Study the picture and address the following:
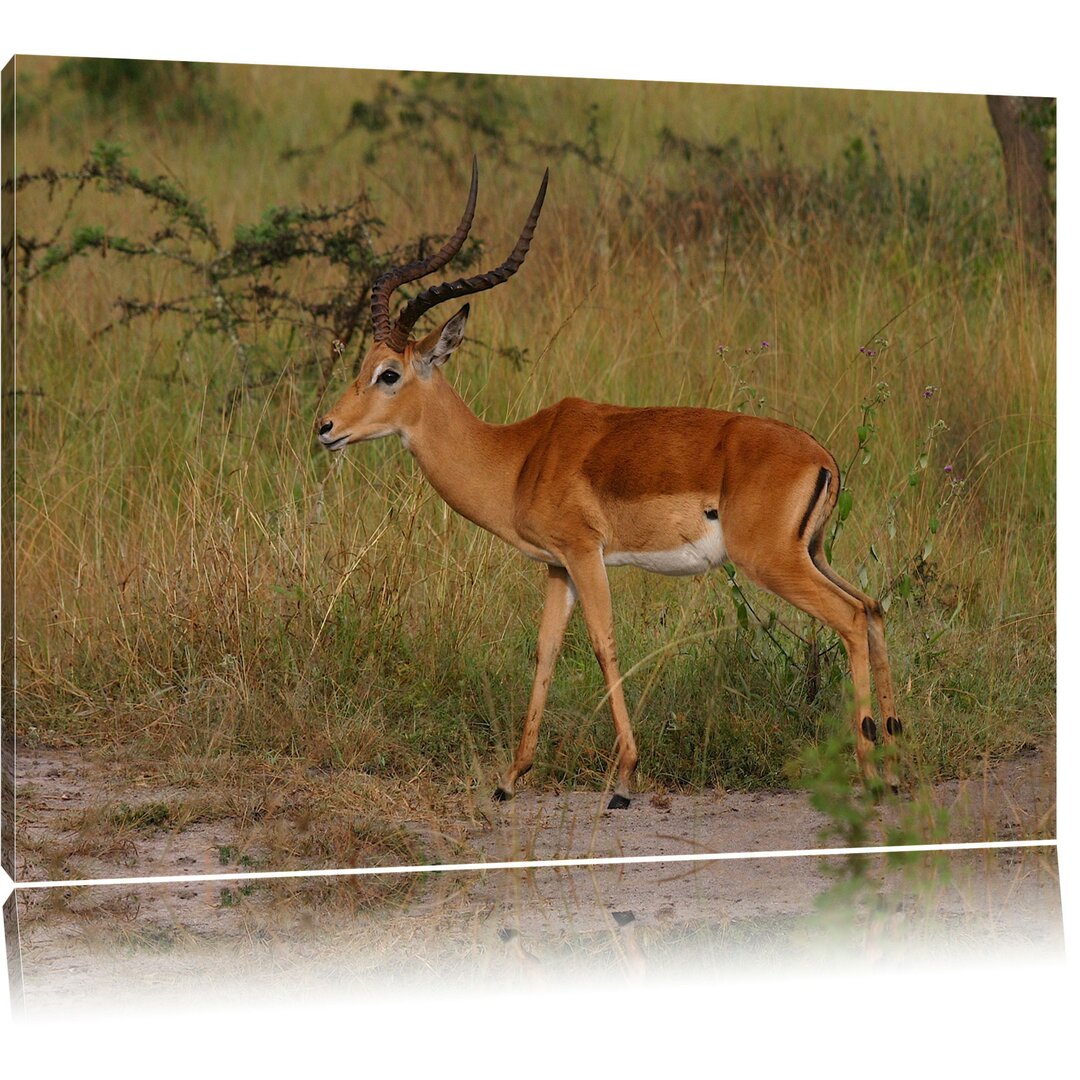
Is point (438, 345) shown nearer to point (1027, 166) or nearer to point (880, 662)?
point (880, 662)

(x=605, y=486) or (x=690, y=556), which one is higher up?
(x=605, y=486)

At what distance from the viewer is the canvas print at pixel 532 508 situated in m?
5.47

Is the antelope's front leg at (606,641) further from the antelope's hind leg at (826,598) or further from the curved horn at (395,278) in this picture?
the curved horn at (395,278)

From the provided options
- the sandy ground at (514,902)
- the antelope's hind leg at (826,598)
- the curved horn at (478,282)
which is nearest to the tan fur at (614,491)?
the antelope's hind leg at (826,598)

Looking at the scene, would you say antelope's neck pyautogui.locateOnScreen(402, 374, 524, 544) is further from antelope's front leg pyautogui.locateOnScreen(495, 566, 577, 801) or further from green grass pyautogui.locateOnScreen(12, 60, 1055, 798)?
green grass pyautogui.locateOnScreen(12, 60, 1055, 798)

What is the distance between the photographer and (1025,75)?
604 centimetres

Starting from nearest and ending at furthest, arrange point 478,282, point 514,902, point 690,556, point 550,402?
point 514,902
point 478,282
point 690,556
point 550,402

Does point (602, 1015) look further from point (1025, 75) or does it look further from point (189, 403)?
point (1025, 75)

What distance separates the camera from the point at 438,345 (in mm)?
5609

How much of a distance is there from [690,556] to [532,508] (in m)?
0.47

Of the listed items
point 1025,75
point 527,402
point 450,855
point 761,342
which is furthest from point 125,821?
point 1025,75

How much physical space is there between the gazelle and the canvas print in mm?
12

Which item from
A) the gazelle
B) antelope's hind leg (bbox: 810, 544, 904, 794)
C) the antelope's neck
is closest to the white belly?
the gazelle

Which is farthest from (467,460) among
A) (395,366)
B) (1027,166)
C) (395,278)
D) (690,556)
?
(1027,166)
